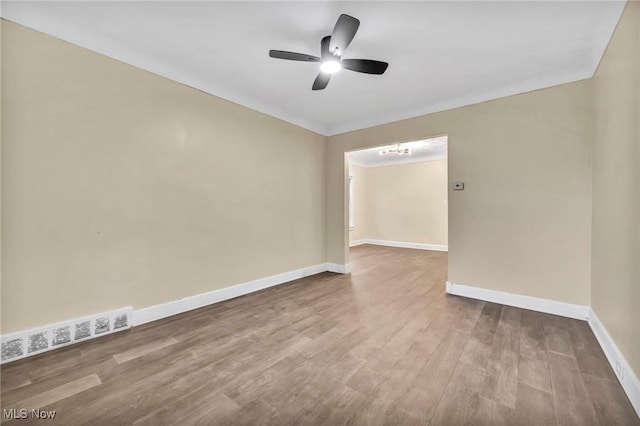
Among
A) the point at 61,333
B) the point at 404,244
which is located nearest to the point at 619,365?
the point at 61,333

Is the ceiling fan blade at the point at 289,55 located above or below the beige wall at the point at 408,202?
above

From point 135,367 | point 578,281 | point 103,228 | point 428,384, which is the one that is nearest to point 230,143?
point 103,228

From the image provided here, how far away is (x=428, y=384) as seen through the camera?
1.61 m

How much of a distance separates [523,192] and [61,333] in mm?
4654

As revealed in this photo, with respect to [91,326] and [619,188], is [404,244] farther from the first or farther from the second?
[91,326]

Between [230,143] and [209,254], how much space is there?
1.40 meters

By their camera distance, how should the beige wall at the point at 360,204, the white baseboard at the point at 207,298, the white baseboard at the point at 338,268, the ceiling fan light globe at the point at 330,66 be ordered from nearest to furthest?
the ceiling fan light globe at the point at 330,66, the white baseboard at the point at 207,298, the white baseboard at the point at 338,268, the beige wall at the point at 360,204

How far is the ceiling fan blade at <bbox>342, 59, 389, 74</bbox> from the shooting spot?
214cm

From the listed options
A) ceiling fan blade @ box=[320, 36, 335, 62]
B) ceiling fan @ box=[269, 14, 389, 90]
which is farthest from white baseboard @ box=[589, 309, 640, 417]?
ceiling fan blade @ box=[320, 36, 335, 62]

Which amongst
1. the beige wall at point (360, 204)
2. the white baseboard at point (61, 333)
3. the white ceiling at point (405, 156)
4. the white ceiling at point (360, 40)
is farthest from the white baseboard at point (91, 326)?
the beige wall at point (360, 204)

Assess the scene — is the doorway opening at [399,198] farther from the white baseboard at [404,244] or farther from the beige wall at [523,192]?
the beige wall at [523,192]

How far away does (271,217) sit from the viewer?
3707 mm

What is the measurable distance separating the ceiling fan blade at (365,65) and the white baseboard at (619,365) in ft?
8.71

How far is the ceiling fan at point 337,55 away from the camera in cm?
177
